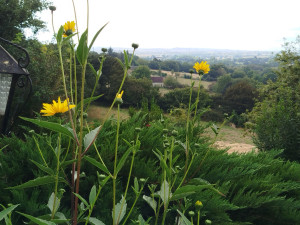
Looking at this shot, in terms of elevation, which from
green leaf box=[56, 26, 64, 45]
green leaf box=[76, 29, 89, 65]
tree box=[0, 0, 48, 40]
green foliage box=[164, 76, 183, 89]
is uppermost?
tree box=[0, 0, 48, 40]

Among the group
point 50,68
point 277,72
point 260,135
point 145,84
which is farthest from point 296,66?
point 145,84

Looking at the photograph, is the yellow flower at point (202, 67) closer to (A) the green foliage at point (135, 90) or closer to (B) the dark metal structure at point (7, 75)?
(B) the dark metal structure at point (7, 75)

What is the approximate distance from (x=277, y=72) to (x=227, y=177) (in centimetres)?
1188

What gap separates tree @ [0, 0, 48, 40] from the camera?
11.2m

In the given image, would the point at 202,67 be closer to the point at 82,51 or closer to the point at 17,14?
the point at 82,51

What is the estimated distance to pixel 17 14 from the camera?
36.9 feet

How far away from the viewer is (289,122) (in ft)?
16.5

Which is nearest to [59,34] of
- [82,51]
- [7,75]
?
[82,51]

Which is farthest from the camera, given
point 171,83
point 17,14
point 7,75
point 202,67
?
point 171,83

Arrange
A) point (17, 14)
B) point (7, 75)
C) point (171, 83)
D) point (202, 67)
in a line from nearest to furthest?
point (202, 67) < point (7, 75) < point (17, 14) < point (171, 83)

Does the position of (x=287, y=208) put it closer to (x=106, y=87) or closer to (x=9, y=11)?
(x=9, y=11)

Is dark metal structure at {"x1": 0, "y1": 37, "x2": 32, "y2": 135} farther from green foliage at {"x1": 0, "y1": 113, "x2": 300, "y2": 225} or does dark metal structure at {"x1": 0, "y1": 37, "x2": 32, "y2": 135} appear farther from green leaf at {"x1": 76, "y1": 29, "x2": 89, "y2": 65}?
green leaf at {"x1": 76, "y1": 29, "x2": 89, "y2": 65}

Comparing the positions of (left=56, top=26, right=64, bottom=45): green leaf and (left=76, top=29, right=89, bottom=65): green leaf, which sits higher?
(left=56, top=26, right=64, bottom=45): green leaf

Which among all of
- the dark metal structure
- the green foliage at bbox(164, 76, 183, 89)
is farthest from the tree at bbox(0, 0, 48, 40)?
the green foliage at bbox(164, 76, 183, 89)
